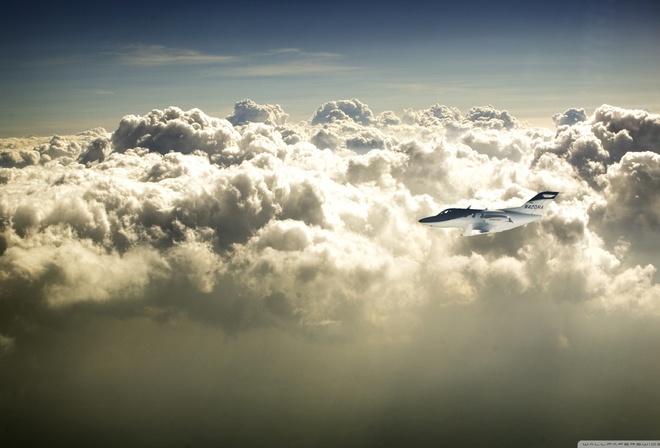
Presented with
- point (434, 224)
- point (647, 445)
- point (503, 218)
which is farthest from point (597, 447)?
point (434, 224)

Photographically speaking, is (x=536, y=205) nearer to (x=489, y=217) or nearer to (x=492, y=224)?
(x=489, y=217)

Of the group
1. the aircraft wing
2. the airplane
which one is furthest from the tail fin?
the aircraft wing

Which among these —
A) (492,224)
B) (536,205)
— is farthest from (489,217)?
(536,205)

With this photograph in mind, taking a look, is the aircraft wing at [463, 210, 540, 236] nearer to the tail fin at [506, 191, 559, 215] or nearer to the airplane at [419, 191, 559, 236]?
the airplane at [419, 191, 559, 236]

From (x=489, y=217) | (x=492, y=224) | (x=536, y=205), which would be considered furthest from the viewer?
(x=536, y=205)

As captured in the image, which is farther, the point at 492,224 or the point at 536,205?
the point at 536,205

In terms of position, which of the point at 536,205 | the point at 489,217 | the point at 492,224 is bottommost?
the point at 492,224

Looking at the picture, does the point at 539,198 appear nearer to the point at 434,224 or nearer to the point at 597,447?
the point at 434,224

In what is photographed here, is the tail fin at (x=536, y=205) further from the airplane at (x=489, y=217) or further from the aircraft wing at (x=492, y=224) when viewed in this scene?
the aircraft wing at (x=492, y=224)
